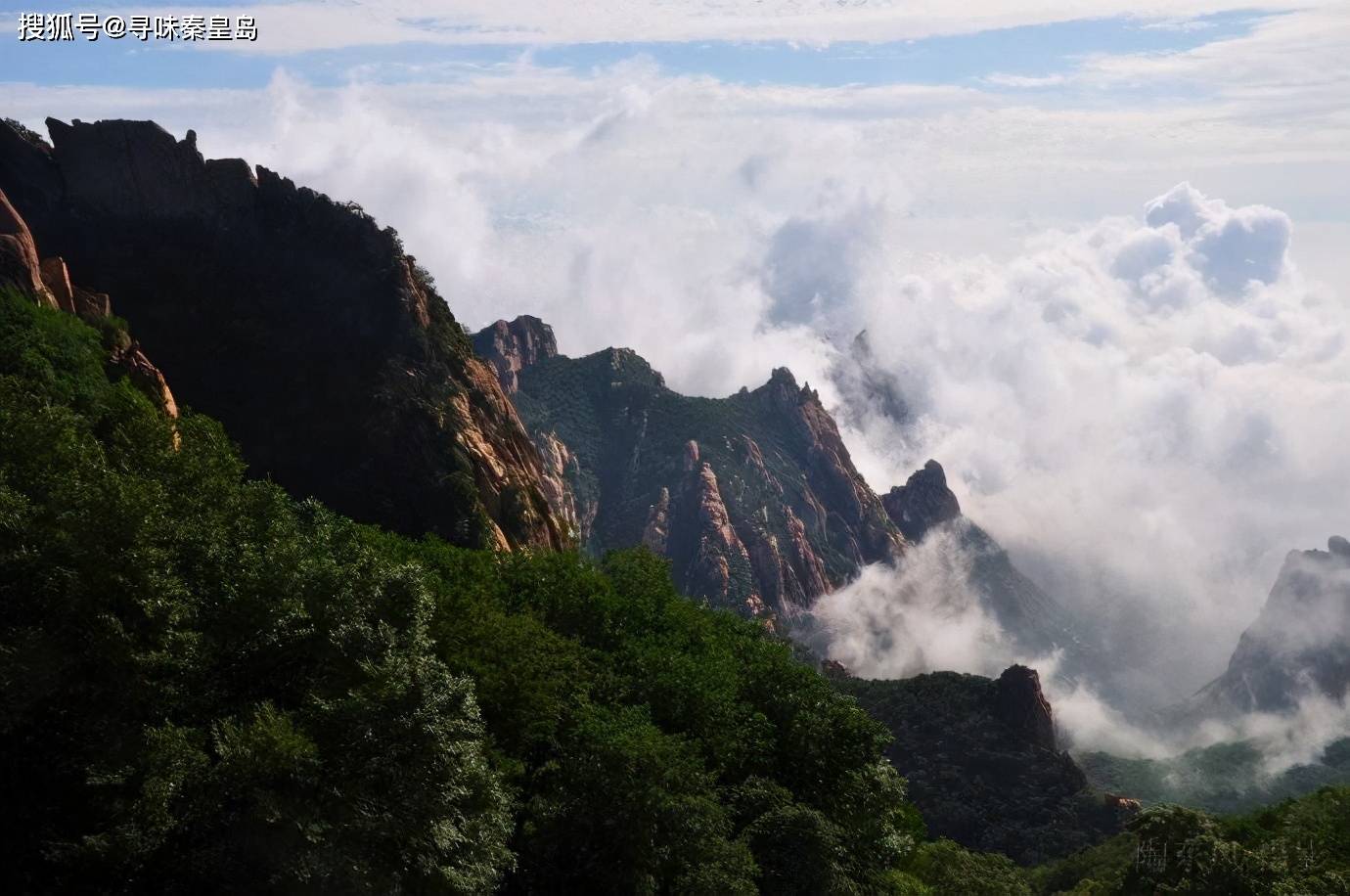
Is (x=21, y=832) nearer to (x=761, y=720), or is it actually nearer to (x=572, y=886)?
(x=572, y=886)

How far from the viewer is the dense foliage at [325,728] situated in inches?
1479

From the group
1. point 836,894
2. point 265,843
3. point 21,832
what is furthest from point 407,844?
point 836,894

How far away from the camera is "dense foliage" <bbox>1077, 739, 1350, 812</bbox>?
542 ft

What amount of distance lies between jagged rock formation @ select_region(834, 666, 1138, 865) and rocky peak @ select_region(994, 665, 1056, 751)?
0.41ft

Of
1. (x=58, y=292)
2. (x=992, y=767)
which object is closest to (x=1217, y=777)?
(x=992, y=767)

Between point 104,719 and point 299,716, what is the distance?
6.09m

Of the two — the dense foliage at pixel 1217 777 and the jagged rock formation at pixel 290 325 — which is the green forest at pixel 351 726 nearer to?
the jagged rock formation at pixel 290 325

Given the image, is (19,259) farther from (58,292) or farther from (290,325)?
(290,325)

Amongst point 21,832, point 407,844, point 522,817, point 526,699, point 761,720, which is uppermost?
point 761,720

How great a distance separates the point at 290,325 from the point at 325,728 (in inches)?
2434

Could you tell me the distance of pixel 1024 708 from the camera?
150 metres

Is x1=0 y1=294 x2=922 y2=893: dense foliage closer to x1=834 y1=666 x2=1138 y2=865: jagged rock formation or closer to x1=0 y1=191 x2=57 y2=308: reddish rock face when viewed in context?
x1=0 y1=191 x2=57 y2=308: reddish rock face

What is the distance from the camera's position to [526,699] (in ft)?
163

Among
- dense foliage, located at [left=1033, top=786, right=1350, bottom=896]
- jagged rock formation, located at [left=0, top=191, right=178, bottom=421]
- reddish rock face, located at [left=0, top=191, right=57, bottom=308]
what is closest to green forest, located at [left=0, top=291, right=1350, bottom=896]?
dense foliage, located at [left=1033, top=786, right=1350, bottom=896]
